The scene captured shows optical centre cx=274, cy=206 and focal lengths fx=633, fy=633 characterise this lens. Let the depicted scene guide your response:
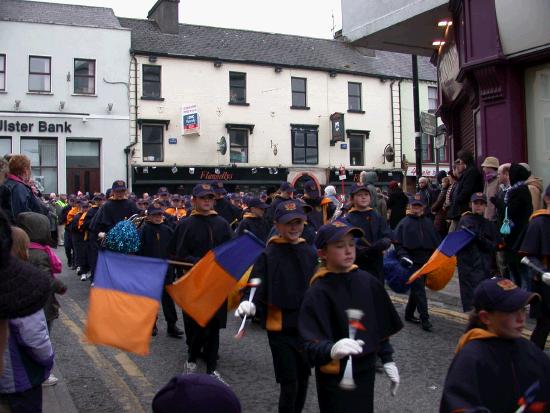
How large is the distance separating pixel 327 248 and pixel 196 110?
2745 centimetres

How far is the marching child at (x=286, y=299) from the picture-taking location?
4824mm

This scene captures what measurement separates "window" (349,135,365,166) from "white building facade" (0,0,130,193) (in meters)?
12.5

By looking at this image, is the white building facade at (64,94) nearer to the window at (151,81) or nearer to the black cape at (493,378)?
the window at (151,81)

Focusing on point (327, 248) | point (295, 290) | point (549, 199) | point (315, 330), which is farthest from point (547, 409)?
point (549, 199)

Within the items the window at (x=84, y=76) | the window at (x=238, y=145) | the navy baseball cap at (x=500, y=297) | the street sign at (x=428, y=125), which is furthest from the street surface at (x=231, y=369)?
the window at (x=238, y=145)

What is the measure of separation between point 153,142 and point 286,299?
26920mm

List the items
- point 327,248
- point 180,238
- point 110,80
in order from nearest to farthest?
point 327,248, point 180,238, point 110,80

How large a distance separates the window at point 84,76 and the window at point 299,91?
10384mm

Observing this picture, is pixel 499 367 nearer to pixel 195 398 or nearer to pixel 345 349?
pixel 345 349

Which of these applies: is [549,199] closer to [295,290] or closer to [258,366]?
[295,290]

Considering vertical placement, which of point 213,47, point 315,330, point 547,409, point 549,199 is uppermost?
point 213,47

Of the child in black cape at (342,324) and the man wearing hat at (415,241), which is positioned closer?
the child in black cape at (342,324)

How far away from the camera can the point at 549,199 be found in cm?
648

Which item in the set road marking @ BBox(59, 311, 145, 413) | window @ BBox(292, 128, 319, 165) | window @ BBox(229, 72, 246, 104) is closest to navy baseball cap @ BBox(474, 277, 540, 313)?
road marking @ BBox(59, 311, 145, 413)
